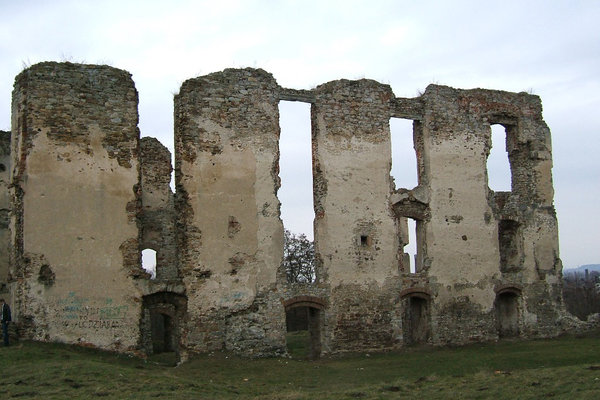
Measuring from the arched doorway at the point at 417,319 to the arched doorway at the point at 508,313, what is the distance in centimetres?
254

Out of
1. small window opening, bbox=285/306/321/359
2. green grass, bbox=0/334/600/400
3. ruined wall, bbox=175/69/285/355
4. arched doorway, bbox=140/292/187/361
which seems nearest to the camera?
green grass, bbox=0/334/600/400

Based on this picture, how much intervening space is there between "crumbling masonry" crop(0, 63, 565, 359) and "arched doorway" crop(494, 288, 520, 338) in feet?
0.18

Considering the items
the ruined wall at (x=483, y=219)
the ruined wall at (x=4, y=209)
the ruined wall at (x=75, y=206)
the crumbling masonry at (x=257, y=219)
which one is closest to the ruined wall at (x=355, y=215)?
the crumbling masonry at (x=257, y=219)

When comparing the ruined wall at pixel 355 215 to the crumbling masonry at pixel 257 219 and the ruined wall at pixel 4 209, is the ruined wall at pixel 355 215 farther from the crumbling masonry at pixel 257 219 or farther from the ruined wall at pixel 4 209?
Answer: the ruined wall at pixel 4 209

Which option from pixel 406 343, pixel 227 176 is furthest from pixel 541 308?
pixel 227 176

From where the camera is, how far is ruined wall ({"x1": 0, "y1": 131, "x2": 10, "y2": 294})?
2078 cm

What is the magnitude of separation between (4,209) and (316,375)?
452 inches

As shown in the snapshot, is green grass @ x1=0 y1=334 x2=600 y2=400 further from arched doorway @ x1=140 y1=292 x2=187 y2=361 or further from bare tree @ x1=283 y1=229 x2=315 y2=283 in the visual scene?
bare tree @ x1=283 y1=229 x2=315 y2=283

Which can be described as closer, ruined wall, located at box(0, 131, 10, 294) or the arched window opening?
ruined wall, located at box(0, 131, 10, 294)

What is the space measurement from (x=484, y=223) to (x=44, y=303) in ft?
40.0

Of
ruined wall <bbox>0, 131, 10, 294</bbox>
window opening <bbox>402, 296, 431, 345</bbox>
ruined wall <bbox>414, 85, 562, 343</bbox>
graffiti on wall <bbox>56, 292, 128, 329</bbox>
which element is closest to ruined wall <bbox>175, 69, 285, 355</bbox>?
graffiti on wall <bbox>56, 292, 128, 329</bbox>

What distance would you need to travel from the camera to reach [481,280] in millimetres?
20266

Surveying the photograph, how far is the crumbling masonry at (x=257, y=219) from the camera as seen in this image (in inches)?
634

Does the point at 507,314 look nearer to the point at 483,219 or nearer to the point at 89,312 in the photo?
the point at 483,219
